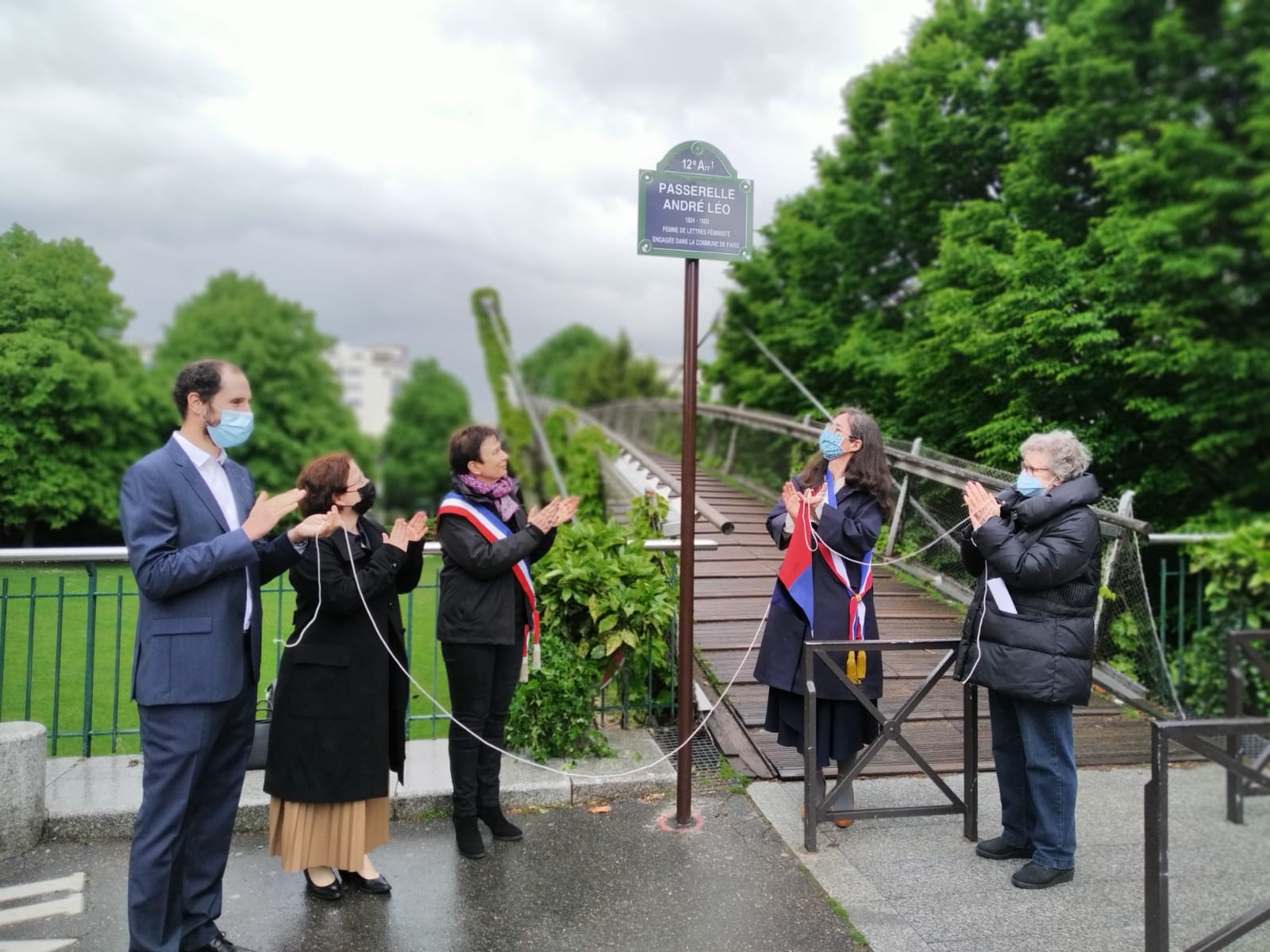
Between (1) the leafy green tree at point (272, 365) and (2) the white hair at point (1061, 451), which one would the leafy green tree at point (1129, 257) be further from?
(1) the leafy green tree at point (272, 365)

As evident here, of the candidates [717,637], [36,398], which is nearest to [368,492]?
[36,398]

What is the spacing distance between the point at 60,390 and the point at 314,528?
1.80m

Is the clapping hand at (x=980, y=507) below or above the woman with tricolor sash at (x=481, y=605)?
above

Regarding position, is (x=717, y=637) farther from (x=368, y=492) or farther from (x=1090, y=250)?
(x=1090, y=250)

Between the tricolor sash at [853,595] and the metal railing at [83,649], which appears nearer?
the tricolor sash at [853,595]

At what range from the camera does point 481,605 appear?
3.72 m

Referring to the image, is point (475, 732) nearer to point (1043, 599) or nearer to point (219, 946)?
point (219, 946)

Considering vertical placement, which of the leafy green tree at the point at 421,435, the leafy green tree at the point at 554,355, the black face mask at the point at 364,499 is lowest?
the black face mask at the point at 364,499

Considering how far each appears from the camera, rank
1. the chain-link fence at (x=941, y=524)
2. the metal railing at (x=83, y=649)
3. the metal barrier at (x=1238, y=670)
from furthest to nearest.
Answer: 1. the metal railing at (x=83, y=649)
2. the chain-link fence at (x=941, y=524)
3. the metal barrier at (x=1238, y=670)

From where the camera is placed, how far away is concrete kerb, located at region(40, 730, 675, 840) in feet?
12.6

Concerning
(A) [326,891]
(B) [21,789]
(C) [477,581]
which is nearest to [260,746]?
(A) [326,891]

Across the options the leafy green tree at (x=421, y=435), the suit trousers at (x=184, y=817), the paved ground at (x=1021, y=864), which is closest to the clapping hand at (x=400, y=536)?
the suit trousers at (x=184, y=817)

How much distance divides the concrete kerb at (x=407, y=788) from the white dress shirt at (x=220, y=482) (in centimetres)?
141

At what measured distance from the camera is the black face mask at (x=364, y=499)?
11.3 feet
